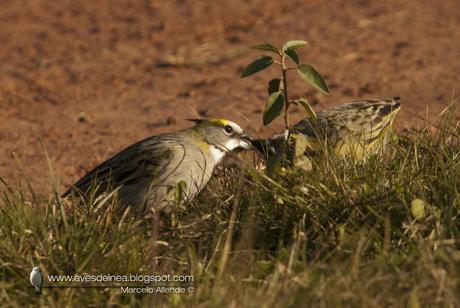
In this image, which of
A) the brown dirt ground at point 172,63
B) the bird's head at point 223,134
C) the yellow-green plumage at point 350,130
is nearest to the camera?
the yellow-green plumage at point 350,130

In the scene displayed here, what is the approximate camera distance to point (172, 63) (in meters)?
11.6

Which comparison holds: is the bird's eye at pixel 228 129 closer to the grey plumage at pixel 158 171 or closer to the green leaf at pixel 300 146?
the grey plumage at pixel 158 171

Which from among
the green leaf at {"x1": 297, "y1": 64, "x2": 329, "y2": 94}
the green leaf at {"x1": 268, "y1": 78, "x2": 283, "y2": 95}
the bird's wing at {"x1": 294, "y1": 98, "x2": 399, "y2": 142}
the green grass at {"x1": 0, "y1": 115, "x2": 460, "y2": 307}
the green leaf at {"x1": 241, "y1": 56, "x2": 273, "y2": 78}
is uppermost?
the green leaf at {"x1": 241, "y1": 56, "x2": 273, "y2": 78}

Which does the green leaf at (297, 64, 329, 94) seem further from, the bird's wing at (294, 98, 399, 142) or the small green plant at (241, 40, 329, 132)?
the bird's wing at (294, 98, 399, 142)

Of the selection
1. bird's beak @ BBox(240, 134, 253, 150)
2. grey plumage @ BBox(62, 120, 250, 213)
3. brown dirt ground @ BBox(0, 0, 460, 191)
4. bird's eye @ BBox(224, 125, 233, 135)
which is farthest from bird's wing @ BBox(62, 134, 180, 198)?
brown dirt ground @ BBox(0, 0, 460, 191)

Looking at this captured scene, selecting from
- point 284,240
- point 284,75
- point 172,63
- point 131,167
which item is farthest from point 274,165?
point 172,63

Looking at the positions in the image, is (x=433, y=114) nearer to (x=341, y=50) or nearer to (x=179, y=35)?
(x=341, y=50)

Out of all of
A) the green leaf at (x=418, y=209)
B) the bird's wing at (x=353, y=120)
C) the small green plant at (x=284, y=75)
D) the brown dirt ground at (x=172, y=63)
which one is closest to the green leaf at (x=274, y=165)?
the small green plant at (x=284, y=75)

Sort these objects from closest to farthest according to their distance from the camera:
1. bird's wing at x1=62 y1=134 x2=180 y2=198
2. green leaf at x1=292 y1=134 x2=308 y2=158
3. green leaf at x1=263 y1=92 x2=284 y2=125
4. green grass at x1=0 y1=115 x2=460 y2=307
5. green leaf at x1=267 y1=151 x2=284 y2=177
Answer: green grass at x1=0 y1=115 x2=460 y2=307 < green leaf at x1=267 y1=151 x2=284 y2=177 < green leaf at x1=292 y1=134 x2=308 y2=158 < green leaf at x1=263 y1=92 x2=284 y2=125 < bird's wing at x1=62 y1=134 x2=180 y2=198

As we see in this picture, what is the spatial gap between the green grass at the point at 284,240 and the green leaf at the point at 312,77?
0.46 m

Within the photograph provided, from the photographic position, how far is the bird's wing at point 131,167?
20.9ft

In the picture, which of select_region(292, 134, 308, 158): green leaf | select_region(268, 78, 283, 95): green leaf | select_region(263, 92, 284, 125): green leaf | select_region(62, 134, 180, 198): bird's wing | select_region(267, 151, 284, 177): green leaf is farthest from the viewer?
select_region(62, 134, 180, 198): bird's wing

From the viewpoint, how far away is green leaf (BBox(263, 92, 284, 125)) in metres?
5.84

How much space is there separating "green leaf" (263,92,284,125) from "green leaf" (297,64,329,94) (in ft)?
0.74
